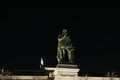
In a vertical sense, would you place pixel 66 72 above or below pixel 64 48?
below

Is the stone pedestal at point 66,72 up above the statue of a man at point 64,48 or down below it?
below

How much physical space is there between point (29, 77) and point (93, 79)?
211 inches

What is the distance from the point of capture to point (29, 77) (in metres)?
37.6

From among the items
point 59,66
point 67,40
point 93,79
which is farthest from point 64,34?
point 93,79

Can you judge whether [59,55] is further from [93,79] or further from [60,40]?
[93,79]

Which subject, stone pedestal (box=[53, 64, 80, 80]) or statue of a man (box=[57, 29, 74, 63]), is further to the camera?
statue of a man (box=[57, 29, 74, 63])

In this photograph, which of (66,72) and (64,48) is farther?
(64,48)

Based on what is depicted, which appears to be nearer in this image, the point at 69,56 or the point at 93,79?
the point at 69,56

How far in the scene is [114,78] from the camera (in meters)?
38.6

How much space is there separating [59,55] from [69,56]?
0.78 m

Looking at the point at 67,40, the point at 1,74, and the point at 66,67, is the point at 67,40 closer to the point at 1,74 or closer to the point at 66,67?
the point at 66,67

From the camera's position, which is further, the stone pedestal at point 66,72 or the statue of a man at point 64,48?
the statue of a man at point 64,48

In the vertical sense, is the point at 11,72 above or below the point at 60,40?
below

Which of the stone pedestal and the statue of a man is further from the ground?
the statue of a man
